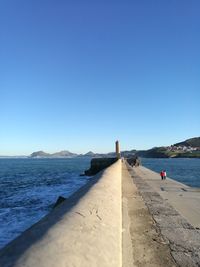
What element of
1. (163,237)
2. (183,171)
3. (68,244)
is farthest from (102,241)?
(183,171)

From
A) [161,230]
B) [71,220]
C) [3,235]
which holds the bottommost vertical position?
[3,235]

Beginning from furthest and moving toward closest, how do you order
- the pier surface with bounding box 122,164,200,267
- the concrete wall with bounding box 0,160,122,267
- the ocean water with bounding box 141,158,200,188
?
the ocean water with bounding box 141,158,200,188 < the pier surface with bounding box 122,164,200,267 < the concrete wall with bounding box 0,160,122,267

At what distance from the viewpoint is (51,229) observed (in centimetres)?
450

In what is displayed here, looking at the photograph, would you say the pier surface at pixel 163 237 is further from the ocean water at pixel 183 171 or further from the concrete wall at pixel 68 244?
the ocean water at pixel 183 171

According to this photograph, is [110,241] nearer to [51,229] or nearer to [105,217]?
[51,229]

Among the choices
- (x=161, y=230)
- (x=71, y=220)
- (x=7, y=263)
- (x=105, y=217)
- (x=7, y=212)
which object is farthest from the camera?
(x=7, y=212)

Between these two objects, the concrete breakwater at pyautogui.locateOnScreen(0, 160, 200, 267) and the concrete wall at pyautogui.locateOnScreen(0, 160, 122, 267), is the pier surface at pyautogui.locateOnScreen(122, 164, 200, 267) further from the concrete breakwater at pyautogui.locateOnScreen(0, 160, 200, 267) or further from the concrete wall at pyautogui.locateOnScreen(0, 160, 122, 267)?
the concrete wall at pyautogui.locateOnScreen(0, 160, 122, 267)

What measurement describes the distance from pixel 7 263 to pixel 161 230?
5.11 meters

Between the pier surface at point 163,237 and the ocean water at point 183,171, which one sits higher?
the ocean water at point 183,171

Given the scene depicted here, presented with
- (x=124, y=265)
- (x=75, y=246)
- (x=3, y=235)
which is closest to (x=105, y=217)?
(x=124, y=265)

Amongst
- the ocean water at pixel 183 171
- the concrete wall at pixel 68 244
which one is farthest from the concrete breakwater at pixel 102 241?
the ocean water at pixel 183 171

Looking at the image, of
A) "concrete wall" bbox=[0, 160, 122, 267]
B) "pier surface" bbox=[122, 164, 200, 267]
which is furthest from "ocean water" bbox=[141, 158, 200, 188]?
"concrete wall" bbox=[0, 160, 122, 267]

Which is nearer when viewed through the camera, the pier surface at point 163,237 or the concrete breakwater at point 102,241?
the concrete breakwater at point 102,241

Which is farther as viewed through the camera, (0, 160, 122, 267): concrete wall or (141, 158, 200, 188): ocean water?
(141, 158, 200, 188): ocean water
